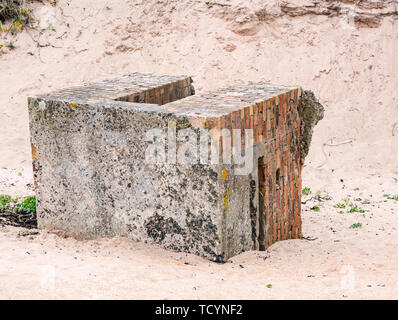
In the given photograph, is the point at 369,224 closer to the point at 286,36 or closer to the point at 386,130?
the point at 386,130

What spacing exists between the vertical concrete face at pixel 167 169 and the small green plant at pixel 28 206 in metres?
0.82

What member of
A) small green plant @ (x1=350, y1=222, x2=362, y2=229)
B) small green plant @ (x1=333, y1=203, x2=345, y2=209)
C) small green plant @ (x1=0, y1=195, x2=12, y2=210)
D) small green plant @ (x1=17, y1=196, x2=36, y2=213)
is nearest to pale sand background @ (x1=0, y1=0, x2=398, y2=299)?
small green plant @ (x1=350, y1=222, x2=362, y2=229)

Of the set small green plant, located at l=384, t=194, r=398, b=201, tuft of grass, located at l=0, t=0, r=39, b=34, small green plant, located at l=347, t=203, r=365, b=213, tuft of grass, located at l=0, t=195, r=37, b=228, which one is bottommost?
small green plant, located at l=347, t=203, r=365, b=213

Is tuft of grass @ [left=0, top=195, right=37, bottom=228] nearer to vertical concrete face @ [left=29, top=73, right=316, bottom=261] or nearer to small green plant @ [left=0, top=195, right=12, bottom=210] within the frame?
small green plant @ [left=0, top=195, right=12, bottom=210]

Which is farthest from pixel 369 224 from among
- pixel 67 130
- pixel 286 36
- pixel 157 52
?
pixel 157 52

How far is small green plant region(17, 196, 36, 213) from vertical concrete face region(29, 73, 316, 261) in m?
0.82

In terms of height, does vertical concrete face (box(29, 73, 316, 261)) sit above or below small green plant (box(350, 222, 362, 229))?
above

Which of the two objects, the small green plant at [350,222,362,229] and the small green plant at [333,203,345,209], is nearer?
the small green plant at [350,222,362,229]

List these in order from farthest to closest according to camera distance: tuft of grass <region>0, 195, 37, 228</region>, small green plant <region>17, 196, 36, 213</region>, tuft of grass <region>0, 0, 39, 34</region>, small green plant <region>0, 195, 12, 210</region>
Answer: tuft of grass <region>0, 0, 39, 34</region>
small green plant <region>0, 195, 12, 210</region>
small green plant <region>17, 196, 36, 213</region>
tuft of grass <region>0, 195, 37, 228</region>

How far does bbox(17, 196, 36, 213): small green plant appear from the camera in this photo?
701 cm

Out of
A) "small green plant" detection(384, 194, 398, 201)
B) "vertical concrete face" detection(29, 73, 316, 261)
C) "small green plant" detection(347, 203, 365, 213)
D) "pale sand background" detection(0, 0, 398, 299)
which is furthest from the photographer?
"small green plant" detection(384, 194, 398, 201)

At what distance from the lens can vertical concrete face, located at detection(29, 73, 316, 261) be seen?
5.21 m

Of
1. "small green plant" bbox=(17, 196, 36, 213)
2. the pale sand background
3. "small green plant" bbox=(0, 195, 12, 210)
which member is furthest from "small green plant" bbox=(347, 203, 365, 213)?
"small green plant" bbox=(0, 195, 12, 210)

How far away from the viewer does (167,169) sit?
5.33 metres
